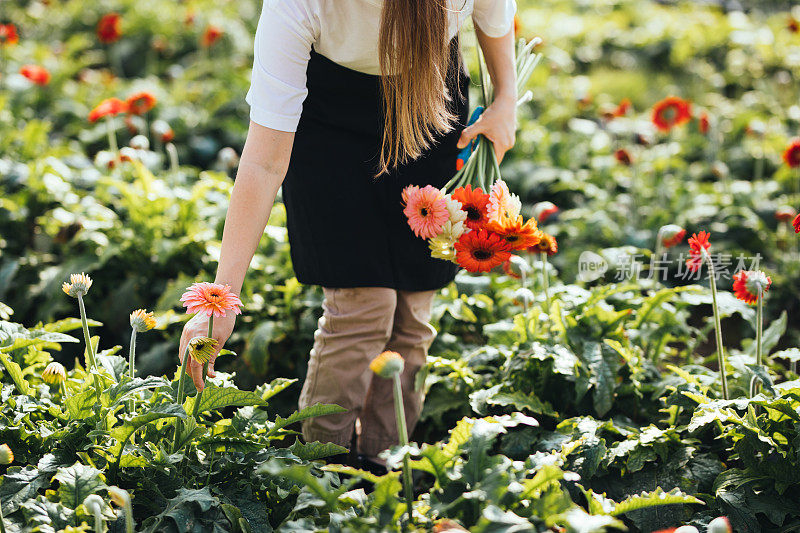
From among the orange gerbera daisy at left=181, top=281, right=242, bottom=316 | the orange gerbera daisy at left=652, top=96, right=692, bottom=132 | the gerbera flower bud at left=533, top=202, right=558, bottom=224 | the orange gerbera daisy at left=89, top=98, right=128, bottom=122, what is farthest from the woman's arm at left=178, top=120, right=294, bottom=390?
the orange gerbera daisy at left=652, top=96, right=692, bottom=132

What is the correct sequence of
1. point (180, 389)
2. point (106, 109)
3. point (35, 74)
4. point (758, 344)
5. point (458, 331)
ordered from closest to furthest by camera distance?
point (180, 389), point (758, 344), point (458, 331), point (106, 109), point (35, 74)

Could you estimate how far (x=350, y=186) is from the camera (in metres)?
2.11

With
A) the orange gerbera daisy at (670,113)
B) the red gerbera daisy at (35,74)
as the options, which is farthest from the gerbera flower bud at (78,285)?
the orange gerbera daisy at (670,113)

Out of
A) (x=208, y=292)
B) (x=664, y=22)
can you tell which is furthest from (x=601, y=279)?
(x=664, y=22)

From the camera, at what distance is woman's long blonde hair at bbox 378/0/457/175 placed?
1.80 metres

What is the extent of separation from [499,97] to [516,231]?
53 centimetres

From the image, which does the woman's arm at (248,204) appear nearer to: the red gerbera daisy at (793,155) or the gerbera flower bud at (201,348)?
the gerbera flower bud at (201,348)

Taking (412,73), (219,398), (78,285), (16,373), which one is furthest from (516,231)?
(16,373)

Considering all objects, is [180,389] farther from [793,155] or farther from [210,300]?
[793,155]

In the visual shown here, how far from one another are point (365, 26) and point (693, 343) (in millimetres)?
1601

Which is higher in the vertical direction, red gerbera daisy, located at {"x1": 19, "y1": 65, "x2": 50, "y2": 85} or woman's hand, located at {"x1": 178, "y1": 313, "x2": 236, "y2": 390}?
red gerbera daisy, located at {"x1": 19, "y1": 65, "x2": 50, "y2": 85}

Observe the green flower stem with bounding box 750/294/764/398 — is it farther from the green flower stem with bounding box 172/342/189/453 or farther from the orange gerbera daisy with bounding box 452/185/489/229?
the green flower stem with bounding box 172/342/189/453

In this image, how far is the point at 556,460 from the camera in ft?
5.66

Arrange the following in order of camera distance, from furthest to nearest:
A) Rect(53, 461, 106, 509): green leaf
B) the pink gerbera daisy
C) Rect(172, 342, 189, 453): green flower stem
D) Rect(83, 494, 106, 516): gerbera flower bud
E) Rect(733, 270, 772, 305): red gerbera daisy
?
Rect(733, 270, 772, 305): red gerbera daisy → the pink gerbera daisy → Rect(172, 342, 189, 453): green flower stem → Rect(53, 461, 106, 509): green leaf → Rect(83, 494, 106, 516): gerbera flower bud
